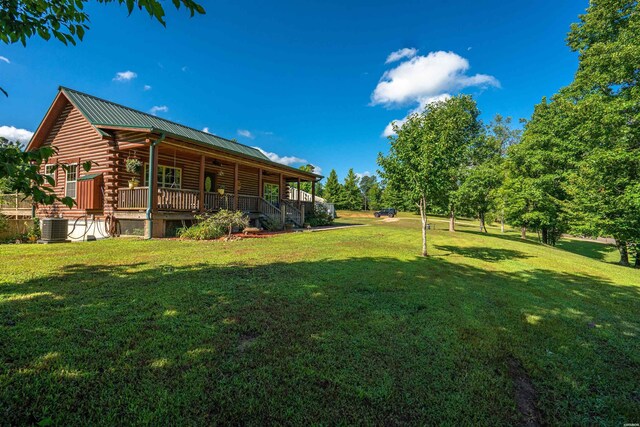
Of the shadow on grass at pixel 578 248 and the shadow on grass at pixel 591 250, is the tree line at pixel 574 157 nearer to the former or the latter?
the shadow on grass at pixel 578 248

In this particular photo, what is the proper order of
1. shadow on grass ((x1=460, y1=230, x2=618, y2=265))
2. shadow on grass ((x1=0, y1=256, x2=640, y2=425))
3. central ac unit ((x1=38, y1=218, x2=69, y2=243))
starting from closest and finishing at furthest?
1. shadow on grass ((x1=0, y1=256, x2=640, y2=425))
2. central ac unit ((x1=38, y1=218, x2=69, y2=243))
3. shadow on grass ((x1=460, y1=230, x2=618, y2=265))

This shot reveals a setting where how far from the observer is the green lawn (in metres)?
1.99

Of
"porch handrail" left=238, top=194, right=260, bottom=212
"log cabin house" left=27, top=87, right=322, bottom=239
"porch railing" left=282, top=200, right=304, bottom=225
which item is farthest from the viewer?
"porch railing" left=282, top=200, right=304, bottom=225

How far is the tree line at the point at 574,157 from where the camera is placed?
29.4ft

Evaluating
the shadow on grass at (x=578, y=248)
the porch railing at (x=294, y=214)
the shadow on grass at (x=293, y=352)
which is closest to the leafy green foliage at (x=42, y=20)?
the shadow on grass at (x=293, y=352)

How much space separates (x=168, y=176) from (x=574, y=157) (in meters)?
23.3

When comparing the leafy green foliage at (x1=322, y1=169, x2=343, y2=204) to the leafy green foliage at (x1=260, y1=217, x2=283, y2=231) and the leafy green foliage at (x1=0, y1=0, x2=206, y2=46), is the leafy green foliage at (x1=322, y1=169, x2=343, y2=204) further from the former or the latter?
the leafy green foliage at (x1=0, y1=0, x2=206, y2=46)

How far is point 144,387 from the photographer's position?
6.80 ft

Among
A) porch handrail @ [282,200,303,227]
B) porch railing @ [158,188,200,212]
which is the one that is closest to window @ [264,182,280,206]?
porch handrail @ [282,200,303,227]

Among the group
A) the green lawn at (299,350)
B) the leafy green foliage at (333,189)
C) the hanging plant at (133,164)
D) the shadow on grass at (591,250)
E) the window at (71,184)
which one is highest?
the leafy green foliage at (333,189)

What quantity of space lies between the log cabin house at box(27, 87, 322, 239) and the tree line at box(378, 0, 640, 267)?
7.96m

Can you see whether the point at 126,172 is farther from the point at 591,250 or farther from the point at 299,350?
the point at 591,250

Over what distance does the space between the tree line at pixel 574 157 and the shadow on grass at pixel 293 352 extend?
16.1ft

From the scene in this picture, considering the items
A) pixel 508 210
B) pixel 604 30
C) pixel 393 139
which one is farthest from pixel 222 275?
pixel 604 30
